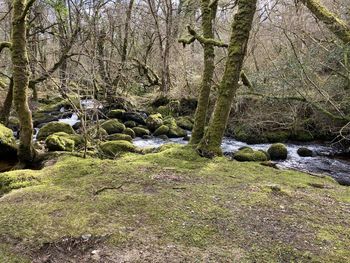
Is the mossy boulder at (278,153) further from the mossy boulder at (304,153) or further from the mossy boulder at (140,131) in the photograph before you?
the mossy boulder at (140,131)

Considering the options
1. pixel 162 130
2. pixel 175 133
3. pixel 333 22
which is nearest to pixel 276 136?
pixel 175 133

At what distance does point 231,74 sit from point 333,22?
311 centimetres

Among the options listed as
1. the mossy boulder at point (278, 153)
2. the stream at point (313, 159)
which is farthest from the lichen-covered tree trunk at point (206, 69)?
the mossy boulder at point (278, 153)

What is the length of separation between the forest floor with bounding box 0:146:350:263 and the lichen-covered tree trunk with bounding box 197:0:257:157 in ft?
3.72

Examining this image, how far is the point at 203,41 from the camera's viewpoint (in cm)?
766

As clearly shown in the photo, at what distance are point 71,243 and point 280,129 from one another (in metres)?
12.3

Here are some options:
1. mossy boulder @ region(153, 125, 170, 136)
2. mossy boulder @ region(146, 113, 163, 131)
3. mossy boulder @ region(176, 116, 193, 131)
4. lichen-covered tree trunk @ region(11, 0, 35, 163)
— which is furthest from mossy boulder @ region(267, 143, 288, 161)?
lichen-covered tree trunk @ region(11, 0, 35, 163)

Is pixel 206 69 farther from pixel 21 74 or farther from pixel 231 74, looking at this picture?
pixel 21 74

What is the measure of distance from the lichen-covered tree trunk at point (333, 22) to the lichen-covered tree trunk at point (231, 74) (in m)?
2.01

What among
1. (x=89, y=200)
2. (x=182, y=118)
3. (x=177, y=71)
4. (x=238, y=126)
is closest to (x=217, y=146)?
(x=89, y=200)

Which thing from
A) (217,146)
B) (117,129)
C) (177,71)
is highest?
(177,71)

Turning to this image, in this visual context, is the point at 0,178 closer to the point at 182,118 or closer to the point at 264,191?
the point at 264,191

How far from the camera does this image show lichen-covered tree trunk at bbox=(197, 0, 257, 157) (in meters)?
7.06

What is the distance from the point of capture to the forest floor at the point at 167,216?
3.65 metres
